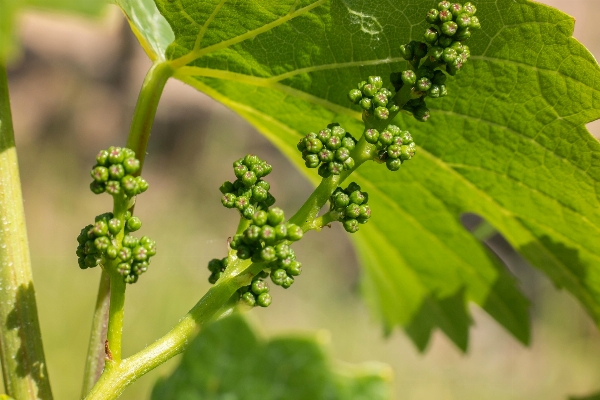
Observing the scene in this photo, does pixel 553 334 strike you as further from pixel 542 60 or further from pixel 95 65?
A: pixel 95 65

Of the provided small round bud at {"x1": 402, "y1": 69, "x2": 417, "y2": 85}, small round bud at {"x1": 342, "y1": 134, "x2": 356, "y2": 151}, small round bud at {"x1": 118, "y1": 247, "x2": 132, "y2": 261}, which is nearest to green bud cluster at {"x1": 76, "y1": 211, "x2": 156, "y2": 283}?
small round bud at {"x1": 118, "y1": 247, "x2": 132, "y2": 261}

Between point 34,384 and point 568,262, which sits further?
point 568,262

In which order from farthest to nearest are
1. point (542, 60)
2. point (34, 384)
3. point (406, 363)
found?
point (406, 363) → point (542, 60) → point (34, 384)

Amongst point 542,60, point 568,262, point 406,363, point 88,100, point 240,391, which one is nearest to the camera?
point 240,391

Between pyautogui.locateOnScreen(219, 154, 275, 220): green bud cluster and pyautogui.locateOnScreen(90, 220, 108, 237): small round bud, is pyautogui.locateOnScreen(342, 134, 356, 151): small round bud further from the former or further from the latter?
pyautogui.locateOnScreen(90, 220, 108, 237): small round bud

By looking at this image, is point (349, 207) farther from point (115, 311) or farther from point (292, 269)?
point (115, 311)

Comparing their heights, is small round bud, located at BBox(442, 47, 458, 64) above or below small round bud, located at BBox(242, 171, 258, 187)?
above

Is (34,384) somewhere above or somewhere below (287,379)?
below

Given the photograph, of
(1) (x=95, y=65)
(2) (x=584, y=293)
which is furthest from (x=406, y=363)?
(1) (x=95, y=65)
